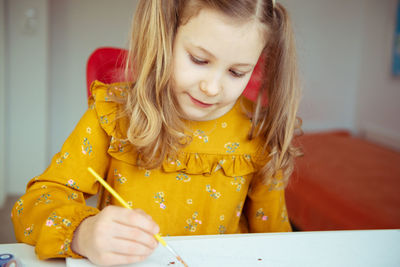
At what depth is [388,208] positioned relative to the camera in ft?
6.07

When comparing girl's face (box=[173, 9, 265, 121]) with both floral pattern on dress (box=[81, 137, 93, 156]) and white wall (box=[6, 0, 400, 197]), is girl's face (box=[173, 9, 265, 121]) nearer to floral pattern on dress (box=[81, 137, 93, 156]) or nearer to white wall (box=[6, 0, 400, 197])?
floral pattern on dress (box=[81, 137, 93, 156])

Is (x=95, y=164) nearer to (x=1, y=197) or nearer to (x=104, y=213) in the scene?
(x=104, y=213)

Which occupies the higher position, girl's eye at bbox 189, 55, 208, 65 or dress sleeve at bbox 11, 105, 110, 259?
girl's eye at bbox 189, 55, 208, 65

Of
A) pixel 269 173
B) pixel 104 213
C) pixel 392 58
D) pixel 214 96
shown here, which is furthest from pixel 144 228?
pixel 392 58

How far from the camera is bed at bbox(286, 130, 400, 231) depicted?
1897 millimetres

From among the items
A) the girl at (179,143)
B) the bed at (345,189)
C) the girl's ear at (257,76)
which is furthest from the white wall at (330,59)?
the girl at (179,143)

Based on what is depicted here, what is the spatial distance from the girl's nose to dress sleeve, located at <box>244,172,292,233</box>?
1.08 ft

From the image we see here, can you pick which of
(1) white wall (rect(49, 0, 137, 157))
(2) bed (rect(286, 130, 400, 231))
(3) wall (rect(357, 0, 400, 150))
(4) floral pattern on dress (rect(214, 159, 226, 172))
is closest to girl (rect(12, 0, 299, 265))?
(4) floral pattern on dress (rect(214, 159, 226, 172))

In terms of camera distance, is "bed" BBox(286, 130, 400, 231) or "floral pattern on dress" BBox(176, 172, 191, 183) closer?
"floral pattern on dress" BBox(176, 172, 191, 183)

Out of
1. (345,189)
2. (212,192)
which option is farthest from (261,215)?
(345,189)

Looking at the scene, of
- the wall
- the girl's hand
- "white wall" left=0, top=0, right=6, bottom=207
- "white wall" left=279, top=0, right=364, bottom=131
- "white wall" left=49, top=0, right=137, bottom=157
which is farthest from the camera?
"white wall" left=279, top=0, right=364, bottom=131

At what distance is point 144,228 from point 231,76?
34 centimetres

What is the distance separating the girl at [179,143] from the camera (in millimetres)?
663

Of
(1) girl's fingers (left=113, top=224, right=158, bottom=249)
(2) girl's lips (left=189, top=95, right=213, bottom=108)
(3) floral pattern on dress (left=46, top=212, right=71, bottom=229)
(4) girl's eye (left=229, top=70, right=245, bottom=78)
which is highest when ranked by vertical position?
(4) girl's eye (left=229, top=70, right=245, bottom=78)
